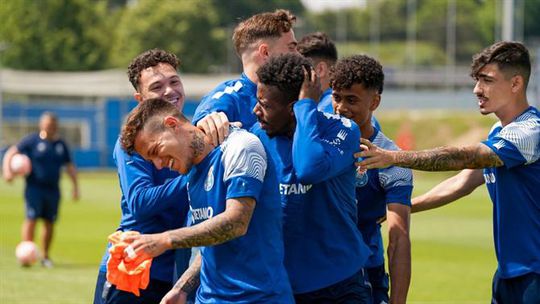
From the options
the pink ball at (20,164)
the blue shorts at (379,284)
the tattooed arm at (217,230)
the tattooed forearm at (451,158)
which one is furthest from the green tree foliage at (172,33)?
the tattooed arm at (217,230)

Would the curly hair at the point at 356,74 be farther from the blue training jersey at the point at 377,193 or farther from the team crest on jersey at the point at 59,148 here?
the team crest on jersey at the point at 59,148

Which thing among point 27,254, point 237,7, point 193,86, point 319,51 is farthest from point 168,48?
point 319,51

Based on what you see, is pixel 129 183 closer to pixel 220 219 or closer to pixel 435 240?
pixel 220 219

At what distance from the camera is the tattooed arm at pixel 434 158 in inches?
245

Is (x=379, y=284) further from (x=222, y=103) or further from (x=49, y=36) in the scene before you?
(x=49, y=36)

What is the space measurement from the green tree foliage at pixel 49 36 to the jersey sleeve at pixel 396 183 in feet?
247

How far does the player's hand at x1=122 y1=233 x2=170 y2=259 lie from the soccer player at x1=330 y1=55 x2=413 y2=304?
1.98 metres

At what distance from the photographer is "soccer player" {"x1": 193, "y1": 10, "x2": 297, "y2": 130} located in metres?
6.97

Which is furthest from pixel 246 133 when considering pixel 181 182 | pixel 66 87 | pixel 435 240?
pixel 66 87

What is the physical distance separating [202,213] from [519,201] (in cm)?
234

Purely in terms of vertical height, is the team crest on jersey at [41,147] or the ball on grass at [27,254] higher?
the team crest on jersey at [41,147]

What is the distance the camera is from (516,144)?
22.4 feet

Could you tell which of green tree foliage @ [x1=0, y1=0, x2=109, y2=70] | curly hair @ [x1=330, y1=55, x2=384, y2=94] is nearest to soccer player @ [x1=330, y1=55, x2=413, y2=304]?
curly hair @ [x1=330, y1=55, x2=384, y2=94]

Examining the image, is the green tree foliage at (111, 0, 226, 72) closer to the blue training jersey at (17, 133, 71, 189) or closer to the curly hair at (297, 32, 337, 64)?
the blue training jersey at (17, 133, 71, 189)
